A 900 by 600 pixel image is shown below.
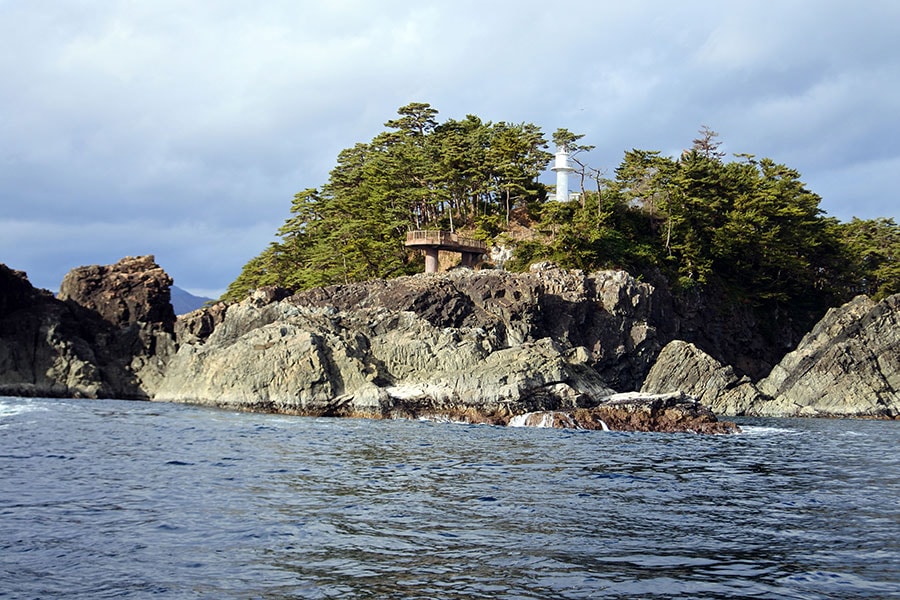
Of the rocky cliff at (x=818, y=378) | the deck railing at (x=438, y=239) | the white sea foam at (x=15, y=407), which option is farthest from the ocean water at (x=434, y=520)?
the deck railing at (x=438, y=239)

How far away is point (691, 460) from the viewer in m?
21.2

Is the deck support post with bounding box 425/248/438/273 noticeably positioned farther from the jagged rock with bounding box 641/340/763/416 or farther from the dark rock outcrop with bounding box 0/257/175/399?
the jagged rock with bounding box 641/340/763/416

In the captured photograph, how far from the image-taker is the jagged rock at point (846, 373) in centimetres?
4497

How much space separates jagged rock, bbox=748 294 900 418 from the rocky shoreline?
80 millimetres

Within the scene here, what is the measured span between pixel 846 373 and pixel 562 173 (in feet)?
86.8

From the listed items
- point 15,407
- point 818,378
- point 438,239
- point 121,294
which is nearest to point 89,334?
point 121,294

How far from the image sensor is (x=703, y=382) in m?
45.0

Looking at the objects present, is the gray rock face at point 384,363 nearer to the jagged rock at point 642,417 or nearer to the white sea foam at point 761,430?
the jagged rock at point 642,417

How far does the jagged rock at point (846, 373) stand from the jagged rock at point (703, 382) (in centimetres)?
94

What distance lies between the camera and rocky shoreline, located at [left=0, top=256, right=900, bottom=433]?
116 feet

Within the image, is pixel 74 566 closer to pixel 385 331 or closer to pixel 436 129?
pixel 385 331

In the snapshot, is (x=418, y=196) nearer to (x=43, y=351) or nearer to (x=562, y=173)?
(x=562, y=173)

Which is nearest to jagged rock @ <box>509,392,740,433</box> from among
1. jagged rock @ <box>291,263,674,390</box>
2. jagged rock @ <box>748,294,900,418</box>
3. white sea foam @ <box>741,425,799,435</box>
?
white sea foam @ <box>741,425,799,435</box>

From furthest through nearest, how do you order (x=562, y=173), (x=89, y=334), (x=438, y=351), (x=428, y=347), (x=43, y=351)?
(x=562, y=173), (x=89, y=334), (x=43, y=351), (x=428, y=347), (x=438, y=351)
